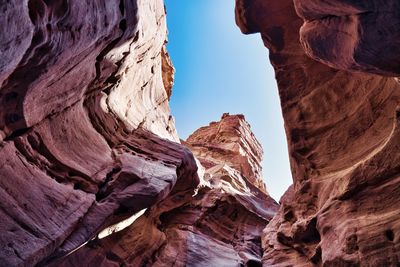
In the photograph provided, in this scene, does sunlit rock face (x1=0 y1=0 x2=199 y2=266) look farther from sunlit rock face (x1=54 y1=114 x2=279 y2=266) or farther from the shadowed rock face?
the shadowed rock face

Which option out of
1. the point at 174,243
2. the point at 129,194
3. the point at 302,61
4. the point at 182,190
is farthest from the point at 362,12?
the point at 174,243

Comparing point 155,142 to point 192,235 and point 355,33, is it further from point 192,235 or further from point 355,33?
point 355,33

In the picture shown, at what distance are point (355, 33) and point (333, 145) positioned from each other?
24.7ft

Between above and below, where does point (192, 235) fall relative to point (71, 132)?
above

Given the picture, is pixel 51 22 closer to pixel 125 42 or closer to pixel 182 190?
pixel 125 42

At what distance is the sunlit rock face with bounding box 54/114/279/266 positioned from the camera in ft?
52.4

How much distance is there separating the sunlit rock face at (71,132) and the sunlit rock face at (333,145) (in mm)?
5485

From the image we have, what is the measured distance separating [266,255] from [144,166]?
22.7 feet

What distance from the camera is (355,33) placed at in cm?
817

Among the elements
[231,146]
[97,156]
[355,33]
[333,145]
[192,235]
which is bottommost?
[97,156]

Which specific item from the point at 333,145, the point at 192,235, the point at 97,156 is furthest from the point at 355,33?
the point at 192,235

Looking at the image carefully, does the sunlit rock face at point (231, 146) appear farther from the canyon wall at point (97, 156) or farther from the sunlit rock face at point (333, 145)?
the sunlit rock face at point (333, 145)

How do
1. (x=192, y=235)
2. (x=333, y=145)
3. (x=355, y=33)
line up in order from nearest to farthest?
1. (x=355, y=33)
2. (x=333, y=145)
3. (x=192, y=235)

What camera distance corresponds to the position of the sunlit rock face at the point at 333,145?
943cm
